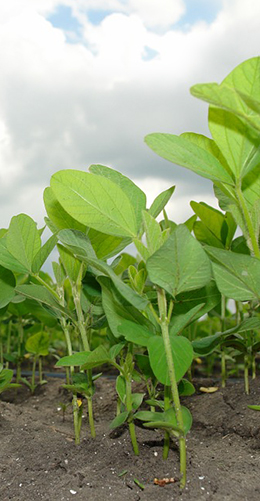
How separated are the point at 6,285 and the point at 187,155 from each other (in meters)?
0.67

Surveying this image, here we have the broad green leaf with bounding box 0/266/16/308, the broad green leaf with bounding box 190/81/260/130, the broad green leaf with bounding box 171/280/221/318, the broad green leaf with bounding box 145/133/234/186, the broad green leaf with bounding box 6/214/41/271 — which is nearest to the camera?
the broad green leaf with bounding box 190/81/260/130

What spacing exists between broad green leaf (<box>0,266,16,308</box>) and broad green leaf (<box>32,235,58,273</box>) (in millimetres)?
205

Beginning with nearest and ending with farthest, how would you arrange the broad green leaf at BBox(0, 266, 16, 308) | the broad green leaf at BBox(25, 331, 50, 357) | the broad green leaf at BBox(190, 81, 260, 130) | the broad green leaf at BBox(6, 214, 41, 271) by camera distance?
the broad green leaf at BBox(190, 81, 260, 130) → the broad green leaf at BBox(6, 214, 41, 271) → the broad green leaf at BBox(0, 266, 16, 308) → the broad green leaf at BBox(25, 331, 50, 357)

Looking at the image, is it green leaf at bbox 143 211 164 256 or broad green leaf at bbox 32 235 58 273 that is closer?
green leaf at bbox 143 211 164 256

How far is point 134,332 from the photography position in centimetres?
87

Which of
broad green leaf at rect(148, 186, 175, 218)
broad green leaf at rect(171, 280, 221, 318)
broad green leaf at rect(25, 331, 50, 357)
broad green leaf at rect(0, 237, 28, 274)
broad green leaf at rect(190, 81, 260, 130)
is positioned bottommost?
broad green leaf at rect(25, 331, 50, 357)

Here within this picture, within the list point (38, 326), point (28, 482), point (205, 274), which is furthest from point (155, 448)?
point (38, 326)

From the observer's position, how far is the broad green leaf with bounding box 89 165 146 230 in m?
1.03

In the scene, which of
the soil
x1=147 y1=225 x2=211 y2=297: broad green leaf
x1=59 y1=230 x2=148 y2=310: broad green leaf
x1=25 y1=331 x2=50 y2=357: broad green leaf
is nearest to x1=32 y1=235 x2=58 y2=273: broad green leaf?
x1=59 y1=230 x2=148 y2=310: broad green leaf

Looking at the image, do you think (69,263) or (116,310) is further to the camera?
(69,263)

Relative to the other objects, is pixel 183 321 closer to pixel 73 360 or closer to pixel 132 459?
pixel 73 360

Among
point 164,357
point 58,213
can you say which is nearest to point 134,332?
point 164,357

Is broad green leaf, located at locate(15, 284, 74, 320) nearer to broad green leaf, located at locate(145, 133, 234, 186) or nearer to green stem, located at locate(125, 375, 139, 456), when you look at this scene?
green stem, located at locate(125, 375, 139, 456)

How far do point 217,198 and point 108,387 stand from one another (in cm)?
115
